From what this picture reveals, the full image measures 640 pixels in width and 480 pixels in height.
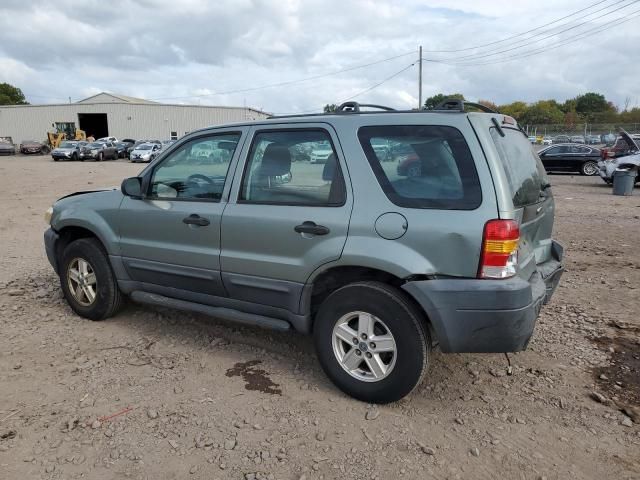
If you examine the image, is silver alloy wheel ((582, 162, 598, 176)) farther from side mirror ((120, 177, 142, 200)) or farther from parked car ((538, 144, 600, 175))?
side mirror ((120, 177, 142, 200))

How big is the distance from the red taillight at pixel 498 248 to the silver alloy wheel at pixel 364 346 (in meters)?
0.71

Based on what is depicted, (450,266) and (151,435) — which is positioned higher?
(450,266)

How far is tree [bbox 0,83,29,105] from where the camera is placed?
9656 cm

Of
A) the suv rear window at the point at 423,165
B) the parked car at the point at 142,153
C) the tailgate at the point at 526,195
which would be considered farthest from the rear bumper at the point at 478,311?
the parked car at the point at 142,153

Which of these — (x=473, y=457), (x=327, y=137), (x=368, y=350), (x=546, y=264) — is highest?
(x=327, y=137)

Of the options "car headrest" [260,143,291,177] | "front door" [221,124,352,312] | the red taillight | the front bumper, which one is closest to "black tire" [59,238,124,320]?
the front bumper

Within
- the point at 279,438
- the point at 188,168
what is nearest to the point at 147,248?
the point at 188,168

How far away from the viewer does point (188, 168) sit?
4094 millimetres

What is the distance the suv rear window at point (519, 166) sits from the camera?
3.09 metres

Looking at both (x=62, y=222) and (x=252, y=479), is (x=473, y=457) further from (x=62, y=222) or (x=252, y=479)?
(x=62, y=222)

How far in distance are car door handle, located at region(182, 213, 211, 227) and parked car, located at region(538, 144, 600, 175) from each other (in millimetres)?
20680

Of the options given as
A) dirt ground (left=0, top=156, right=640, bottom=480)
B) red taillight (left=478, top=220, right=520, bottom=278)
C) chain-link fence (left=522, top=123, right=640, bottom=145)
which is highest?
chain-link fence (left=522, top=123, right=640, bottom=145)

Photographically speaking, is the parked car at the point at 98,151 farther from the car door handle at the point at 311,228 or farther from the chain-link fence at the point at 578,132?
→ the car door handle at the point at 311,228

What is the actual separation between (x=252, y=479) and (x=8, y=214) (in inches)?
419
